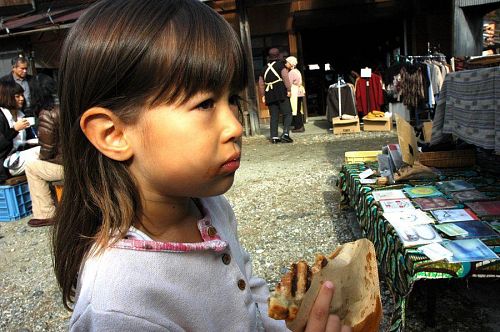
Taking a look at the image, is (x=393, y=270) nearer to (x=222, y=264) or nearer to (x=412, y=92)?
(x=222, y=264)

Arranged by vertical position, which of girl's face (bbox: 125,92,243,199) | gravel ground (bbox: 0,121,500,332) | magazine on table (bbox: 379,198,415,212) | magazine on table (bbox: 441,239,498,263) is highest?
girl's face (bbox: 125,92,243,199)

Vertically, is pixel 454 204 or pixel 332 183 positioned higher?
pixel 454 204

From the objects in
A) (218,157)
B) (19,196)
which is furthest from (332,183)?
(218,157)

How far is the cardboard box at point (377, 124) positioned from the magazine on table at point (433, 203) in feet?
20.3

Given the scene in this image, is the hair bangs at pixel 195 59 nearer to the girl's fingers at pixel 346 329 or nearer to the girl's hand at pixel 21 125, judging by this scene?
the girl's fingers at pixel 346 329

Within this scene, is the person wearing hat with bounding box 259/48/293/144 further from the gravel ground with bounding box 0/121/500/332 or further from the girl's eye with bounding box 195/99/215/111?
the girl's eye with bounding box 195/99/215/111

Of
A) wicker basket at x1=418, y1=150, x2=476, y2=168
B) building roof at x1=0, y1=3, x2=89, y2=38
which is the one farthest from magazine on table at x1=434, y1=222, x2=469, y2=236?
building roof at x1=0, y1=3, x2=89, y2=38

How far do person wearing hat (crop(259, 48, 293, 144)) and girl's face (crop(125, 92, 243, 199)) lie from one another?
7.94 meters

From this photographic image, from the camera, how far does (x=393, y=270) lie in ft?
7.23

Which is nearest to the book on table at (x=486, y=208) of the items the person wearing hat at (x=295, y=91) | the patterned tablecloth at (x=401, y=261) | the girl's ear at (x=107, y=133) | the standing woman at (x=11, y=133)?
the patterned tablecloth at (x=401, y=261)

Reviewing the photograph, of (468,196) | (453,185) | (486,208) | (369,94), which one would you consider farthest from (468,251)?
(369,94)

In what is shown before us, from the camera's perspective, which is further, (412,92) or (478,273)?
(412,92)

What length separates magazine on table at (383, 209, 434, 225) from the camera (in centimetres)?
237

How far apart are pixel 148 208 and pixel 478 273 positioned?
172 cm
